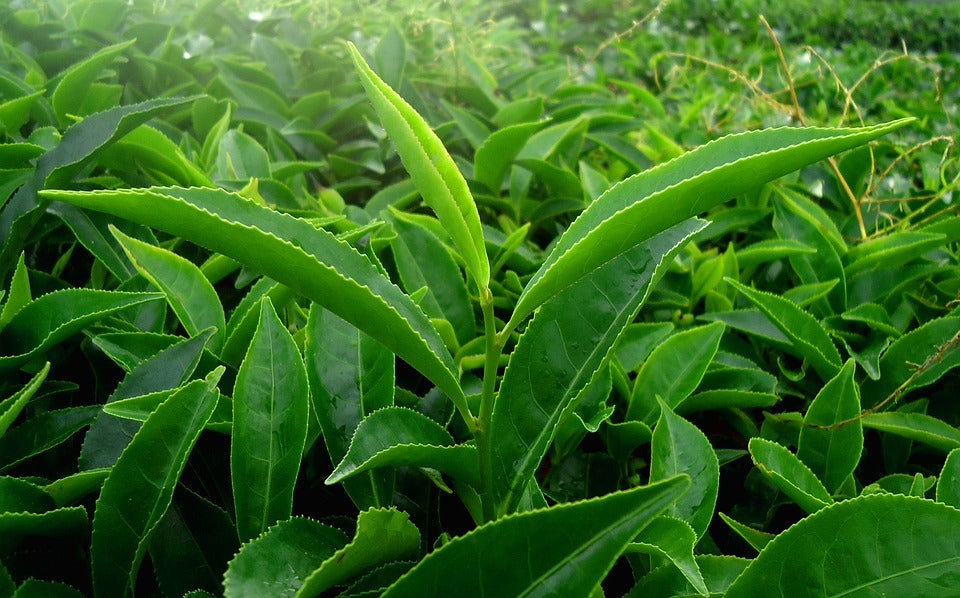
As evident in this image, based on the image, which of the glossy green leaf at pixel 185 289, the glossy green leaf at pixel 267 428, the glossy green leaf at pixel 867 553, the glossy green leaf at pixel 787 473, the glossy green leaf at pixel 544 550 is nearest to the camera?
the glossy green leaf at pixel 544 550

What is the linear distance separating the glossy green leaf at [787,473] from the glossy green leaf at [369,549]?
48 centimetres

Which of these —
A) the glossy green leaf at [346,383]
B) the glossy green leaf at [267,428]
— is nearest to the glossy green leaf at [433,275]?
the glossy green leaf at [346,383]

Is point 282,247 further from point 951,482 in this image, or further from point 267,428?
point 951,482

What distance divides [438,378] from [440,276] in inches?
21.1

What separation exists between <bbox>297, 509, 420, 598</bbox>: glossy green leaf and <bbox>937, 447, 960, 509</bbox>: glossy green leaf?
0.72 metres

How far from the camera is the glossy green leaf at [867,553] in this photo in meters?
0.79

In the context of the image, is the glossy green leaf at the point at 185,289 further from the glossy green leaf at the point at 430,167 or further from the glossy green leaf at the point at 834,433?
the glossy green leaf at the point at 834,433

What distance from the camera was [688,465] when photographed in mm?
1056

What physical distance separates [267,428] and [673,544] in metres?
0.50

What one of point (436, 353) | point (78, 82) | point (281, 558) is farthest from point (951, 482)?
point (78, 82)

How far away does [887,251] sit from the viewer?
1.52m

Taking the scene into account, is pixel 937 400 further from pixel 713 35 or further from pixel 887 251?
pixel 713 35

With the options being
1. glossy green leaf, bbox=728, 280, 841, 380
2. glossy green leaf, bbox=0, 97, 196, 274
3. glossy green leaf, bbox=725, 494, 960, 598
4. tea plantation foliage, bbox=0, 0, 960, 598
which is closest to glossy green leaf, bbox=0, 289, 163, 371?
tea plantation foliage, bbox=0, 0, 960, 598

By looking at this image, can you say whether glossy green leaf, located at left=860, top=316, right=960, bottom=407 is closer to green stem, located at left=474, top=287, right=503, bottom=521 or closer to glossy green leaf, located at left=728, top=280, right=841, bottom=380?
glossy green leaf, located at left=728, top=280, right=841, bottom=380
